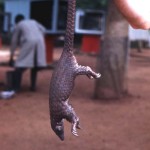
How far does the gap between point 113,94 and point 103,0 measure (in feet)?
49.6

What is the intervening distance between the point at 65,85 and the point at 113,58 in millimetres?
8489

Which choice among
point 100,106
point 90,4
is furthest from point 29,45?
point 90,4

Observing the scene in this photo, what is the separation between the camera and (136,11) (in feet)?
4.92

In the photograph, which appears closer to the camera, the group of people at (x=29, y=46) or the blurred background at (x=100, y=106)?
the blurred background at (x=100, y=106)

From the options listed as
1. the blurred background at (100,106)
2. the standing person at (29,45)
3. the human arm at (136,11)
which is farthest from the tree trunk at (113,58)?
the human arm at (136,11)

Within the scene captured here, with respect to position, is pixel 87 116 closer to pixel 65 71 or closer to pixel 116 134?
pixel 116 134

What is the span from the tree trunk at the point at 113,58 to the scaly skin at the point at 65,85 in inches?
328

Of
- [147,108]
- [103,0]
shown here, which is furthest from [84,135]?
[103,0]

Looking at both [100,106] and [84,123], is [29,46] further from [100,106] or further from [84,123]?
[84,123]

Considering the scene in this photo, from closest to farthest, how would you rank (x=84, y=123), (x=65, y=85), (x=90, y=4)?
(x=65, y=85), (x=84, y=123), (x=90, y=4)

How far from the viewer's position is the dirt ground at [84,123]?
20.8 ft

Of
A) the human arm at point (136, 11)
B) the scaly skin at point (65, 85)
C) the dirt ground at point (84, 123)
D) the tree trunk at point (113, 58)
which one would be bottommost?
the dirt ground at point (84, 123)

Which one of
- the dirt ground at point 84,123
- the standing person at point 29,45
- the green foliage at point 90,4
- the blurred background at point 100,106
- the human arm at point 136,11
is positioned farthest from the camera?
the green foliage at point 90,4

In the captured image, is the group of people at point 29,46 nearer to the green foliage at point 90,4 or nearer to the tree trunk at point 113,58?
the tree trunk at point 113,58
